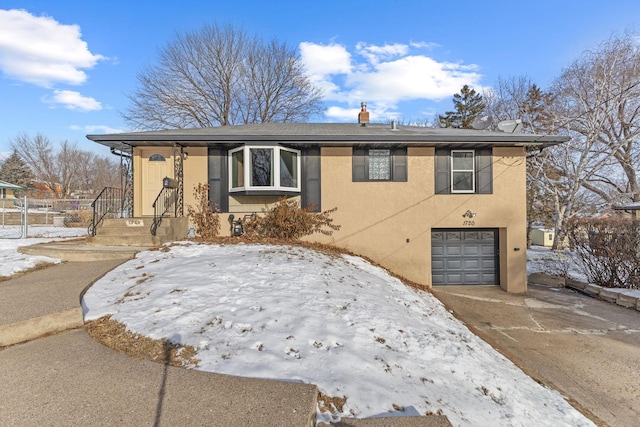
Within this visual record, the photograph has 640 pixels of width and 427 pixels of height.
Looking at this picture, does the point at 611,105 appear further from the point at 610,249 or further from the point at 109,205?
the point at 109,205

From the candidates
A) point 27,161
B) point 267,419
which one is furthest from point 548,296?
point 27,161

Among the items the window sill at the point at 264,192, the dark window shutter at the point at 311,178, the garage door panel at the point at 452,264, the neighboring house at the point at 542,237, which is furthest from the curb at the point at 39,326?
the neighboring house at the point at 542,237

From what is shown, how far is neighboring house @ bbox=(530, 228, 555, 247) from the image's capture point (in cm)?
2067

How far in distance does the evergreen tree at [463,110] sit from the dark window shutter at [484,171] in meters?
19.9

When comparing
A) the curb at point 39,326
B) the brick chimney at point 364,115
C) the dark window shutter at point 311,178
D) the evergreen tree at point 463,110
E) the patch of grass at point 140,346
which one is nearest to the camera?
the patch of grass at point 140,346

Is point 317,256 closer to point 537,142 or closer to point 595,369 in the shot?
point 595,369

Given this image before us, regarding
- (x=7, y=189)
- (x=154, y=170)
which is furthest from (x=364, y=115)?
(x=7, y=189)

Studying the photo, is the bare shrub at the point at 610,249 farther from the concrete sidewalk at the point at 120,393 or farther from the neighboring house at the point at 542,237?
the neighboring house at the point at 542,237

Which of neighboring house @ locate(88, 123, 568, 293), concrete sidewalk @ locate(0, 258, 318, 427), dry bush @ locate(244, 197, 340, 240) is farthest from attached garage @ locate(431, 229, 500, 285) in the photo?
concrete sidewalk @ locate(0, 258, 318, 427)

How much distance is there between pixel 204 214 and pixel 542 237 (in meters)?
22.5

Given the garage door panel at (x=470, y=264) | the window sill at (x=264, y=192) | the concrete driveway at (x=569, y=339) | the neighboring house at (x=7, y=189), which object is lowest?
the concrete driveway at (x=569, y=339)

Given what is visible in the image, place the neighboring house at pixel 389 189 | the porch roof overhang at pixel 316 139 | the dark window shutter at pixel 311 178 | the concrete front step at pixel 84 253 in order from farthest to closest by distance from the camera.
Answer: the dark window shutter at pixel 311 178 < the neighboring house at pixel 389 189 < the porch roof overhang at pixel 316 139 < the concrete front step at pixel 84 253

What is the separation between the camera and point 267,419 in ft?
6.66

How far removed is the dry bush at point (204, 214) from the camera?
896 cm
